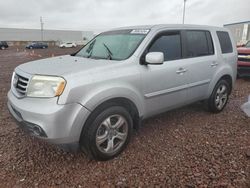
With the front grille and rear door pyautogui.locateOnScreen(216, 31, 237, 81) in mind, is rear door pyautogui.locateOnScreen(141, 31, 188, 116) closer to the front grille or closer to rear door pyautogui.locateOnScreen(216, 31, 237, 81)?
rear door pyautogui.locateOnScreen(216, 31, 237, 81)

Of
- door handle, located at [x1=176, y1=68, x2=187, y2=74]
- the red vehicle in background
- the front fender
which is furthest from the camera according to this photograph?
the red vehicle in background

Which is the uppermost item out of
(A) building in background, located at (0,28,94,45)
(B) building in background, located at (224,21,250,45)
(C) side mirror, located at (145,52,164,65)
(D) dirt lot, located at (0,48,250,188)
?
(A) building in background, located at (0,28,94,45)

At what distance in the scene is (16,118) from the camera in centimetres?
273

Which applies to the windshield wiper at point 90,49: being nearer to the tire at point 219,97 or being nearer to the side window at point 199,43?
the side window at point 199,43

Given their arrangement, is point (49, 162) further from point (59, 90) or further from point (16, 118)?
point (59, 90)

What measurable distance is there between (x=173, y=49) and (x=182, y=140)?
1.45 m

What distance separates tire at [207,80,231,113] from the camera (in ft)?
14.6

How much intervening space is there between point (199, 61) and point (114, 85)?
6.24 feet

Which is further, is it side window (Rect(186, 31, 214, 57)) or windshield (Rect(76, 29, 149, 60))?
side window (Rect(186, 31, 214, 57))

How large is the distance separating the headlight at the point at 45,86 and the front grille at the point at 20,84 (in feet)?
0.44

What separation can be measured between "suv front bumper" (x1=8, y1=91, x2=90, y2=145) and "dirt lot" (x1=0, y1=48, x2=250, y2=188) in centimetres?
51

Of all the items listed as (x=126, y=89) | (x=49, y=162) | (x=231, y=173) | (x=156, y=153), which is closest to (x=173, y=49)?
(x=126, y=89)

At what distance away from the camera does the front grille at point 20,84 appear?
2.70 m

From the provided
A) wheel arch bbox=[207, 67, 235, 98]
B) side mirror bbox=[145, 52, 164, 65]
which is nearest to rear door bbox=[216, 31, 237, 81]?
wheel arch bbox=[207, 67, 235, 98]
